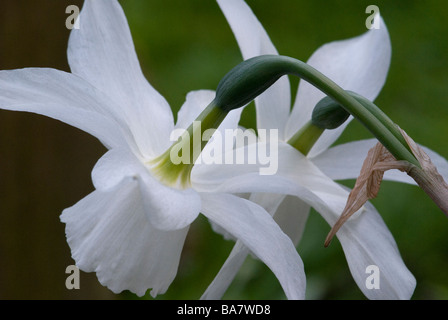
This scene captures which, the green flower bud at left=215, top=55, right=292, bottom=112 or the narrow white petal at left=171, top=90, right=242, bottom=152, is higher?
the green flower bud at left=215, top=55, right=292, bottom=112

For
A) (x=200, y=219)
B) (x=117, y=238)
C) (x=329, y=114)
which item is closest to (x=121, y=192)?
(x=117, y=238)

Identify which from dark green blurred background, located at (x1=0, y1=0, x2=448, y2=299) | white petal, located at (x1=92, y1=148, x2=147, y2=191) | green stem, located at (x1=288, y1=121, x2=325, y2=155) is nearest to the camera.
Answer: white petal, located at (x1=92, y1=148, x2=147, y2=191)

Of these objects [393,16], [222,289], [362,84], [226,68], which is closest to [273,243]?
[222,289]

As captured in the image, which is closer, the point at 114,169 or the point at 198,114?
the point at 114,169

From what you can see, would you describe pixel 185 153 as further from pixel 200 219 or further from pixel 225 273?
pixel 200 219

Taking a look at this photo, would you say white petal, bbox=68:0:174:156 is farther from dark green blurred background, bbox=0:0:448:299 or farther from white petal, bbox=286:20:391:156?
dark green blurred background, bbox=0:0:448:299

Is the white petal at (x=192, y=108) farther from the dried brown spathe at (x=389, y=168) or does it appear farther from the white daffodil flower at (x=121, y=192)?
the dried brown spathe at (x=389, y=168)

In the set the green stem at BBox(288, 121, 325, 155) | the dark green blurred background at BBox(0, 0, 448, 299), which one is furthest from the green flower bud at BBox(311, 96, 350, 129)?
the dark green blurred background at BBox(0, 0, 448, 299)
